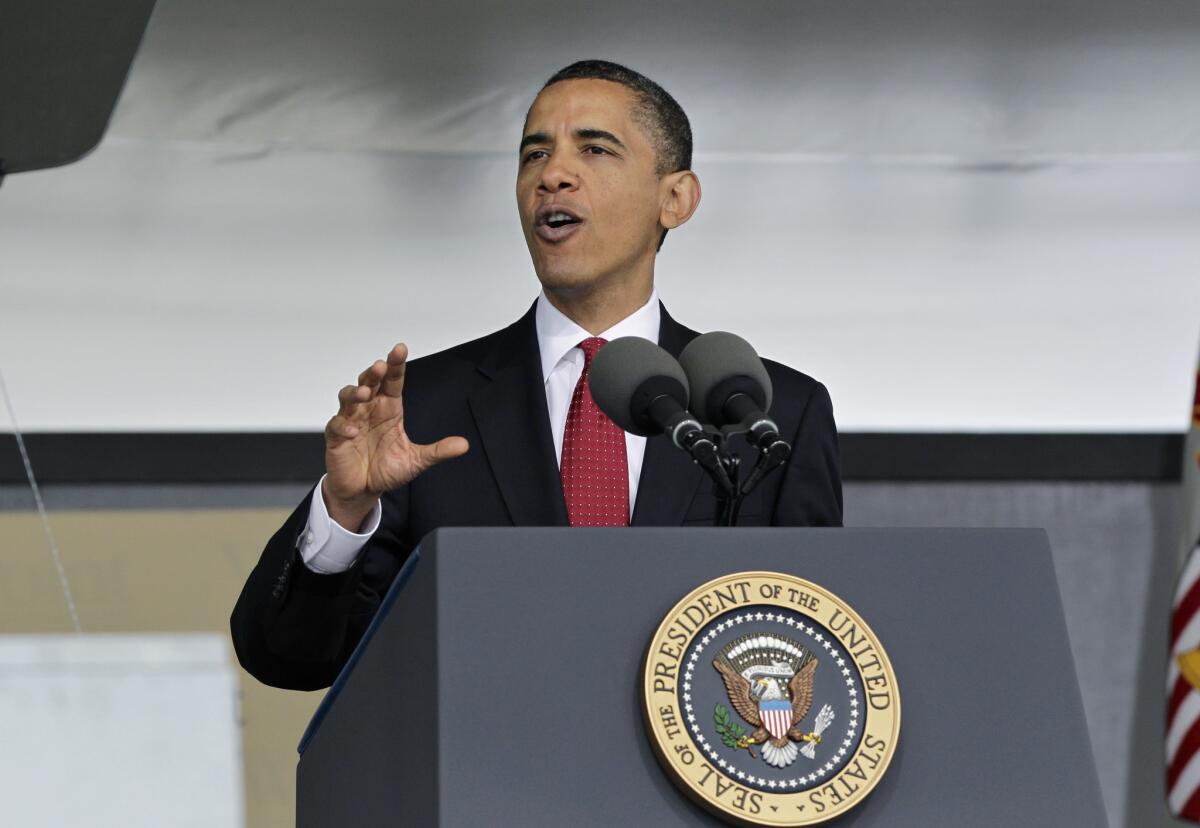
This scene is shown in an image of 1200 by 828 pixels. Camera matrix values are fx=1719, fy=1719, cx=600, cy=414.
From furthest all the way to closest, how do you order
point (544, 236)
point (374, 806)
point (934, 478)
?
point (934, 478) → point (544, 236) → point (374, 806)

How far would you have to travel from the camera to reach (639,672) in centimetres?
128

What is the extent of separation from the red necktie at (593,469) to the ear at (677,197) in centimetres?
40

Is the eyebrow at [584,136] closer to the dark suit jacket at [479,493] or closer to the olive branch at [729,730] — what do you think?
the dark suit jacket at [479,493]

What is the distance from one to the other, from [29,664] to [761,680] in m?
1.08

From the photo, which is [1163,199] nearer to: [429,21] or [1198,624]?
[1198,624]

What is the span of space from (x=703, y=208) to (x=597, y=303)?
1976 mm

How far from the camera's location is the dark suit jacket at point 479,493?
1829 millimetres

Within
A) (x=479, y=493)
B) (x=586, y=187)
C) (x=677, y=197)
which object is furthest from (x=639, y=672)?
(x=677, y=197)

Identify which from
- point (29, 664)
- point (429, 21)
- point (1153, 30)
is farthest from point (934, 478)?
point (29, 664)

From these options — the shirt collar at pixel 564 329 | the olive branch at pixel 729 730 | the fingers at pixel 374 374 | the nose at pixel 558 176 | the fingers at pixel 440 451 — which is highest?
the fingers at pixel 374 374

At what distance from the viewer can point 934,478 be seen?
4.12m

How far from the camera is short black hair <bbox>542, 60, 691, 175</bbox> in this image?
94.7 inches

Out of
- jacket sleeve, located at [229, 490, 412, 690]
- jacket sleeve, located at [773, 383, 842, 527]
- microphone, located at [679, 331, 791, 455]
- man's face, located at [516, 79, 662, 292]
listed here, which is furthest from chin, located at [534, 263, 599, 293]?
microphone, located at [679, 331, 791, 455]

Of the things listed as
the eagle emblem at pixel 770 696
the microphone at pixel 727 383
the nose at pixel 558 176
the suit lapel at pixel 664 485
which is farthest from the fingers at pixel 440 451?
the nose at pixel 558 176
